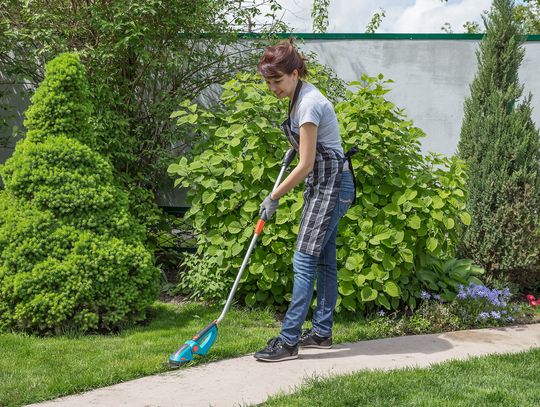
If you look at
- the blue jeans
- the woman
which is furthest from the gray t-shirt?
the blue jeans

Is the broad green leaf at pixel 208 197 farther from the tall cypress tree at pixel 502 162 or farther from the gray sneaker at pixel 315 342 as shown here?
the tall cypress tree at pixel 502 162

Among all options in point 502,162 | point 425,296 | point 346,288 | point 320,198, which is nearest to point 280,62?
point 320,198

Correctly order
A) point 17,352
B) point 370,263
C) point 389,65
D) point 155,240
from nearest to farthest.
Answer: point 17,352
point 370,263
point 155,240
point 389,65

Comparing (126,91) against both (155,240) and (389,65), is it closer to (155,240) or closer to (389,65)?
(155,240)

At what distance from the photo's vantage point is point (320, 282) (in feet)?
13.9

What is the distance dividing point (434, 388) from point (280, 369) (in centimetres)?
85

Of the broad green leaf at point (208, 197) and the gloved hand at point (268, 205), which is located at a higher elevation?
the broad green leaf at point (208, 197)

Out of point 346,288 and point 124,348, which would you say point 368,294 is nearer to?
point 346,288

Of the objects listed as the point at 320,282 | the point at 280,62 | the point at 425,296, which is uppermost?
the point at 280,62

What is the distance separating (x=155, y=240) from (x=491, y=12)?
375cm

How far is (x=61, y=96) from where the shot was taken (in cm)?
466

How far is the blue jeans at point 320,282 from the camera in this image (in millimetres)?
3965

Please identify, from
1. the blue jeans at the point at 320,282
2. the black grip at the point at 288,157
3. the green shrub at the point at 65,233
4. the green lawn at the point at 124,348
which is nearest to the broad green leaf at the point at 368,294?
the green lawn at the point at 124,348

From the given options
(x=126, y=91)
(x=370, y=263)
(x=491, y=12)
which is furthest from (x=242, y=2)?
(x=370, y=263)
